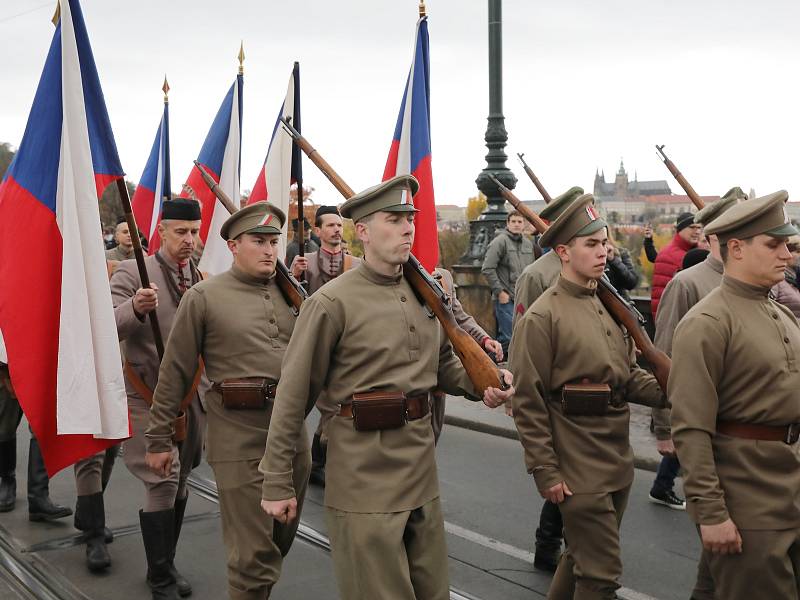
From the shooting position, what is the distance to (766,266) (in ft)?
10.7

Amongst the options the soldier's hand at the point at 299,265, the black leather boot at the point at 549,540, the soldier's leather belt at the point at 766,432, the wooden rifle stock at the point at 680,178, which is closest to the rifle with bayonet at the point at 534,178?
the wooden rifle stock at the point at 680,178

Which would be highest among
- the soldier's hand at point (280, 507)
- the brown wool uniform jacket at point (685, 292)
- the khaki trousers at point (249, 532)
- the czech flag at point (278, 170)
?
the czech flag at point (278, 170)

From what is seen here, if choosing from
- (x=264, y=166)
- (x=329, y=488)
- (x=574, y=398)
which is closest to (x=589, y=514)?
(x=574, y=398)

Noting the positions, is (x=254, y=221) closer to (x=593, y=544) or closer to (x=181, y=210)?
(x=181, y=210)

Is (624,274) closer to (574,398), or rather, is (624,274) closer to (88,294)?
(574,398)

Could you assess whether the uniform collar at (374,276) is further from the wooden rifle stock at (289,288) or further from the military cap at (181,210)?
the military cap at (181,210)

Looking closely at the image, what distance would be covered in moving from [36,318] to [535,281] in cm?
317

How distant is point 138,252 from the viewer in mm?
4715

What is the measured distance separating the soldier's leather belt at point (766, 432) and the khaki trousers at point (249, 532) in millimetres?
2052

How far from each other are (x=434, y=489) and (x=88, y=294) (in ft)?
7.39

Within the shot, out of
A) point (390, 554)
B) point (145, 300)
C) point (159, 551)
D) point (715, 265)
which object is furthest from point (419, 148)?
point (390, 554)

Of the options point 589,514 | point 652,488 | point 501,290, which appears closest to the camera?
point 589,514

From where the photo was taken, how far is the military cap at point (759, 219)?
127 inches

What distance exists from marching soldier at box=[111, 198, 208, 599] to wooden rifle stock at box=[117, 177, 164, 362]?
79mm
